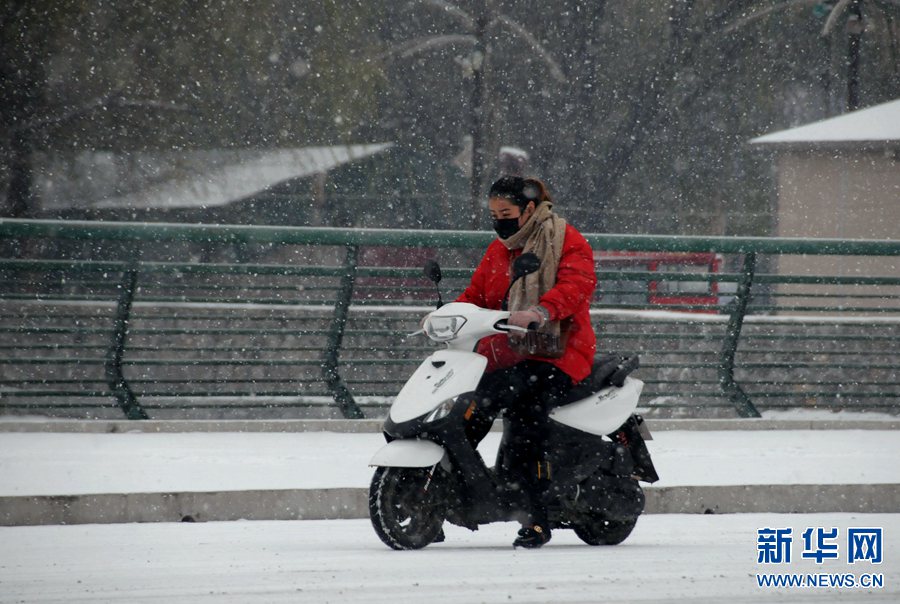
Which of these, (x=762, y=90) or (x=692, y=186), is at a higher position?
(x=762, y=90)

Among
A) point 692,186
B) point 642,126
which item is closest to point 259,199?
point 642,126

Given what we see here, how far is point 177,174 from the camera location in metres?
36.7

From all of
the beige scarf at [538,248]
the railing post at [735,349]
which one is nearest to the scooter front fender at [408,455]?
the beige scarf at [538,248]

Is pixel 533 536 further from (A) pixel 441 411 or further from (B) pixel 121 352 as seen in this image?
(B) pixel 121 352

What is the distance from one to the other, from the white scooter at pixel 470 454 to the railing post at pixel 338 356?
4.68 metres

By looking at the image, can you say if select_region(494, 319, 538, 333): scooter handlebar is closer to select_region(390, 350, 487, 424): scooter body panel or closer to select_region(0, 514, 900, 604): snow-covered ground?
select_region(390, 350, 487, 424): scooter body panel

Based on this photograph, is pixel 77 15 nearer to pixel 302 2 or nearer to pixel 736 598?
pixel 302 2

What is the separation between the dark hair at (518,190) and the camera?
689 centimetres

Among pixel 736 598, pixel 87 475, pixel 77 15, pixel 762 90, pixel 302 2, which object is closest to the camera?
pixel 736 598

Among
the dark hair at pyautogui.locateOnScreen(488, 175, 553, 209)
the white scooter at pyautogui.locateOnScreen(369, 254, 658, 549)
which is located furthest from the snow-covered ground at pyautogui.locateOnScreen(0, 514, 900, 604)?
A: the dark hair at pyautogui.locateOnScreen(488, 175, 553, 209)

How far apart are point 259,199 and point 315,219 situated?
4.75 feet

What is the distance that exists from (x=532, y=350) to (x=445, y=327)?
395 millimetres

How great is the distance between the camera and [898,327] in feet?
55.8

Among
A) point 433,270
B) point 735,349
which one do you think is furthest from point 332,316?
point 433,270
